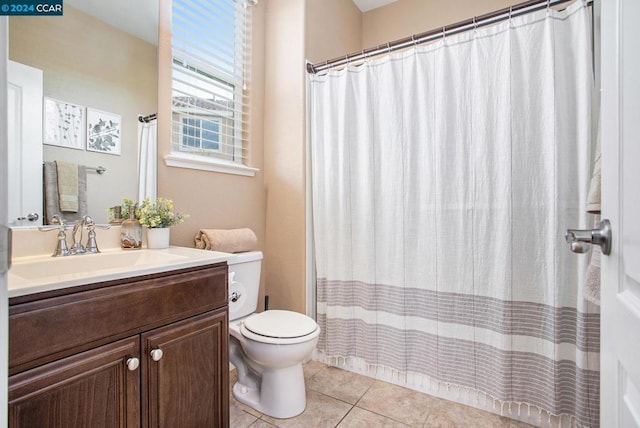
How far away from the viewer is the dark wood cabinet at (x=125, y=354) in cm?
83

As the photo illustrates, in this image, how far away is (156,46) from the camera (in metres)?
1.62

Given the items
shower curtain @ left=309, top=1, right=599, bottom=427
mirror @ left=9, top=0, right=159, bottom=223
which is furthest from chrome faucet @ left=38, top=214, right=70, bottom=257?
shower curtain @ left=309, top=1, right=599, bottom=427

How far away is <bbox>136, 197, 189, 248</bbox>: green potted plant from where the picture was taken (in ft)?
4.97

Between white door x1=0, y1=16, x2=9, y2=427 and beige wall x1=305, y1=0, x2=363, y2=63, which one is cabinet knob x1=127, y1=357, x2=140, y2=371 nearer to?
white door x1=0, y1=16, x2=9, y2=427

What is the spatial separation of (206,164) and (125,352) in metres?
1.11

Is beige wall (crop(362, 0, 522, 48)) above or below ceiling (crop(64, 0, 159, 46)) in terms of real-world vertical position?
above

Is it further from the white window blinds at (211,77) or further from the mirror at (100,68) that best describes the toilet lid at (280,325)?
the white window blinds at (211,77)

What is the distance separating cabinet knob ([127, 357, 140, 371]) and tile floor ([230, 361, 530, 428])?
73 cm

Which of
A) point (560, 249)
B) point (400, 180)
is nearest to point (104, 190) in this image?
point (400, 180)

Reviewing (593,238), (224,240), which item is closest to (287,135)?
(224,240)

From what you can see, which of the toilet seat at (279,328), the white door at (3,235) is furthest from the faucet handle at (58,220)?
the white door at (3,235)

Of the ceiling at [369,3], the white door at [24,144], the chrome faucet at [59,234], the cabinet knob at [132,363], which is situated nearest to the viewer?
the cabinet knob at [132,363]

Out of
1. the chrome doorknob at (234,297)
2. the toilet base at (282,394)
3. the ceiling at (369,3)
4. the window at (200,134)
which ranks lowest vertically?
the toilet base at (282,394)

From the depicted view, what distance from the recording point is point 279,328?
1561mm
